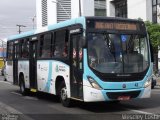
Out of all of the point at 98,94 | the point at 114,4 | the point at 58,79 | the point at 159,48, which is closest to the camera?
the point at 98,94

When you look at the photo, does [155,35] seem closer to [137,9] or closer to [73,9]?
[137,9]

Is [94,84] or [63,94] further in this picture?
[63,94]

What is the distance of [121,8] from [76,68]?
155ft

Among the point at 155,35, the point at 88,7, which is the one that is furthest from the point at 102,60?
the point at 88,7

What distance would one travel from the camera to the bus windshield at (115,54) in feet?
45.3

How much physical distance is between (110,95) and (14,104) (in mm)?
4616

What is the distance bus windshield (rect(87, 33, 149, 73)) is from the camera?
45.3 feet

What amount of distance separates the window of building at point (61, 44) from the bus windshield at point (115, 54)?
172cm

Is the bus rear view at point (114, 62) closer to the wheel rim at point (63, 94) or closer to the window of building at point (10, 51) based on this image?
the wheel rim at point (63, 94)

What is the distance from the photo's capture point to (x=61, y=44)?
15867 millimetres

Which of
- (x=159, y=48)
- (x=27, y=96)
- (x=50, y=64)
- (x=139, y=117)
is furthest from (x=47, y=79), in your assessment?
(x=159, y=48)

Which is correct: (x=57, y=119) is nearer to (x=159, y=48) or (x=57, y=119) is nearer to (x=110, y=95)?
(x=110, y=95)

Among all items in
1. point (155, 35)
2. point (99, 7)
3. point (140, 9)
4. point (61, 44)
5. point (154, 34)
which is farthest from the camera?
point (99, 7)

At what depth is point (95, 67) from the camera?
13.7 m
